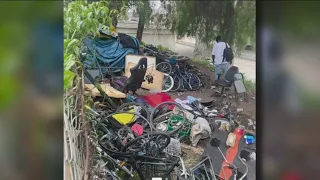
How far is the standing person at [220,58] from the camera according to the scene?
1394 millimetres

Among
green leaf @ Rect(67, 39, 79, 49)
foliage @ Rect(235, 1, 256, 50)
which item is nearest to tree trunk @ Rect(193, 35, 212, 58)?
foliage @ Rect(235, 1, 256, 50)

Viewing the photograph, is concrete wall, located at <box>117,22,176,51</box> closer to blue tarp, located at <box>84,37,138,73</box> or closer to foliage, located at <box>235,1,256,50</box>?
blue tarp, located at <box>84,37,138,73</box>

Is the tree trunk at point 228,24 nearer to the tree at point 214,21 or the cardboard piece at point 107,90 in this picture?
the tree at point 214,21

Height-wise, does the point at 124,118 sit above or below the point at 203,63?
below

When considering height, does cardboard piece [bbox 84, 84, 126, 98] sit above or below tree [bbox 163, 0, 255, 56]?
below

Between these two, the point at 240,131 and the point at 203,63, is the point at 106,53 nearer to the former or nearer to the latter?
the point at 203,63

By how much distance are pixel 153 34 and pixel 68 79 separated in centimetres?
33

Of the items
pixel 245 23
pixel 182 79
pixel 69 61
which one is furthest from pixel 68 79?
pixel 245 23

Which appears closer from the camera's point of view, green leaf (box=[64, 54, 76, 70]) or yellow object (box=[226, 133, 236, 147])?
green leaf (box=[64, 54, 76, 70])

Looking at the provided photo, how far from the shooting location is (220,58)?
1.40 m

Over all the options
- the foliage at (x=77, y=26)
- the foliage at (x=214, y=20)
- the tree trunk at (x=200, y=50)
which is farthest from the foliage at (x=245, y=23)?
the foliage at (x=77, y=26)

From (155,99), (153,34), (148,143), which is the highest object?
(153,34)

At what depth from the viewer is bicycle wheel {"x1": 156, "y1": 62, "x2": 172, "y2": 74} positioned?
1.40 metres
